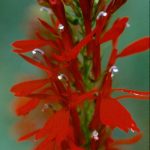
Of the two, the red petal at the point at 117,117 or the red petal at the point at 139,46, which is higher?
the red petal at the point at 139,46

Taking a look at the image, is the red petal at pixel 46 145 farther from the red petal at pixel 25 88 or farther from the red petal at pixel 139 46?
the red petal at pixel 139 46

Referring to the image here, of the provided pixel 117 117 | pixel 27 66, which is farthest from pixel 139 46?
pixel 27 66

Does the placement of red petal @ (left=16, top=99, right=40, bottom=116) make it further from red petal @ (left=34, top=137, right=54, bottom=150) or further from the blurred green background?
the blurred green background

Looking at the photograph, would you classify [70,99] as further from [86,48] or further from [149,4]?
[149,4]

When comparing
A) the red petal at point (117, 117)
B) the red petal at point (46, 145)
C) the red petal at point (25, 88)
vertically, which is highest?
the red petal at point (25, 88)

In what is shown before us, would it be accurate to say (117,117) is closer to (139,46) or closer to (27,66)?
(139,46)

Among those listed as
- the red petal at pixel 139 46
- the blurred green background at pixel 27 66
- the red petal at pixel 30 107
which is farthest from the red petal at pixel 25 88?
the blurred green background at pixel 27 66

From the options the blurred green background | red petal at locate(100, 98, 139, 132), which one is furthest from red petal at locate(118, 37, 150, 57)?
the blurred green background
